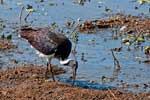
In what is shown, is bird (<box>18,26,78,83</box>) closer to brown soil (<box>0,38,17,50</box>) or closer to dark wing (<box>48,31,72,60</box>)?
dark wing (<box>48,31,72,60</box>)

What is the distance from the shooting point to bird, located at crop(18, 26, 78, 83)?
1139 cm

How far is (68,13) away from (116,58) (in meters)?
4.51

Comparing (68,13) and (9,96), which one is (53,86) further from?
(68,13)

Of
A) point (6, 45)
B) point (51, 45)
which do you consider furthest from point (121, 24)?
point (51, 45)

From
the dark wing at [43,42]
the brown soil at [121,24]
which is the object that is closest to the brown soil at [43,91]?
the dark wing at [43,42]

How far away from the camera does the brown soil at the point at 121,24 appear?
15.5m

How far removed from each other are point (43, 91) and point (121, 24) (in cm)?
607

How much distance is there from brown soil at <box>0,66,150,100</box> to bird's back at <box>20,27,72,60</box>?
1.90 ft

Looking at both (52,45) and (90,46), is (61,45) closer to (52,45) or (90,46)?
(52,45)

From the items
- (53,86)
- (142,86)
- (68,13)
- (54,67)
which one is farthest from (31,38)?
(68,13)

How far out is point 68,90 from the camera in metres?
10.6

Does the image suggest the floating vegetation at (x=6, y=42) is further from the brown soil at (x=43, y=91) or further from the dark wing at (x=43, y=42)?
the brown soil at (x=43, y=91)

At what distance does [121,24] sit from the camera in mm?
16141

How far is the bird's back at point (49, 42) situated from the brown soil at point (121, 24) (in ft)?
11.6
